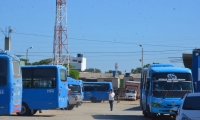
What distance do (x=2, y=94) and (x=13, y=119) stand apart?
514cm

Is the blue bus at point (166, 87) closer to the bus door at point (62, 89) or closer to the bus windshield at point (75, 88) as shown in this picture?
the bus door at point (62, 89)

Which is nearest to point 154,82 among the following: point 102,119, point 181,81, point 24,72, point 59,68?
point 181,81

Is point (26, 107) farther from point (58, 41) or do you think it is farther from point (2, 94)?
point (58, 41)

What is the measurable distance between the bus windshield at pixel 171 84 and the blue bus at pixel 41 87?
6.11 m

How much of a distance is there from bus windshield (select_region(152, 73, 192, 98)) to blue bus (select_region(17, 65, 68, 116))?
611cm

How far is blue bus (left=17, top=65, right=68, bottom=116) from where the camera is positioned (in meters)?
26.9

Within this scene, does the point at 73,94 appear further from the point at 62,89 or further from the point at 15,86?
the point at 15,86

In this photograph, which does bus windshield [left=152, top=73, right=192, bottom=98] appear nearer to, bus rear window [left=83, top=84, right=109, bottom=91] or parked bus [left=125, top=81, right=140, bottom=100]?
bus rear window [left=83, top=84, right=109, bottom=91]

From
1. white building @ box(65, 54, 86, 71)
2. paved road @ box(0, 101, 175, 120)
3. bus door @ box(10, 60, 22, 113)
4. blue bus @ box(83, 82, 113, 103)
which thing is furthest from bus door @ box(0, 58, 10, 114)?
white building @ box(65, 54, 86, 71)

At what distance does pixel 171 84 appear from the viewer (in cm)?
2372

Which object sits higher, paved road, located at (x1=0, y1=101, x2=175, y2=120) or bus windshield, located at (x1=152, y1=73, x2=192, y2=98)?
bus windshield, located at (x1=152, y1=73, x2=192, y2=98)

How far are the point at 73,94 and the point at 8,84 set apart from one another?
21.5 metres

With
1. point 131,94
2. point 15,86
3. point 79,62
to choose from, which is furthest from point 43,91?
point 79,62

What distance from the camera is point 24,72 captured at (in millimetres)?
26906
